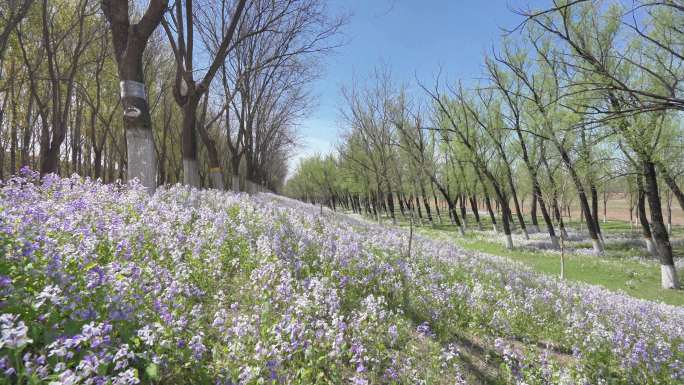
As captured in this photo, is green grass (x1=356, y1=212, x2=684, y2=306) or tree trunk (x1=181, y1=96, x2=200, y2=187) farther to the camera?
green grass (x1=356, y1=212, x2=684, y2=306)

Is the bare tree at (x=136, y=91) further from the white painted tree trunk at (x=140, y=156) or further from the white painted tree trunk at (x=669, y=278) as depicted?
the white painted tree trunk at (x=669, y=278)

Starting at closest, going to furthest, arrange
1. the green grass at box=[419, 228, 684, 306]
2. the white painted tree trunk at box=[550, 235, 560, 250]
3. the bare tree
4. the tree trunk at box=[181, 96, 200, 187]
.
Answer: the bare tree < the tree trunk at box=[181, 96, 200, 187] < the green grass at box=[419, 228, 684, 306] < the white painted tree trunk at box=[550, 235, 560, 250]

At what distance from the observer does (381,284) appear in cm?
602

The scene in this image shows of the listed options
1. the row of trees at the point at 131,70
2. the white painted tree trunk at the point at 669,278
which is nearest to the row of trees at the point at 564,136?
the white painted tree trunk at the point at 669,278

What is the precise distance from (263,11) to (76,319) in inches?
692

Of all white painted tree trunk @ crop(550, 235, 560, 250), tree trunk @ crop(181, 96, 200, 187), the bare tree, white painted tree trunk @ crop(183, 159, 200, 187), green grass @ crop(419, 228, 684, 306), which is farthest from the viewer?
white painted tree trunk @ crop(550, 235, 560, 250)

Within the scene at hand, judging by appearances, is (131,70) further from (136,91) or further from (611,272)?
(611,272)

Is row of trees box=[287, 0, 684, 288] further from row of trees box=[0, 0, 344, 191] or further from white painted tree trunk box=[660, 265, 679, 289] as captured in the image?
row of trees box=[0, 0, 344, 191]

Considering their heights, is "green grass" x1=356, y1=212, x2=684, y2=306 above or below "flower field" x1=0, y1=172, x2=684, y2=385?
below

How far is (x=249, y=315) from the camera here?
414 centimetres

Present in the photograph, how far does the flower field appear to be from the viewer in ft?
8.02

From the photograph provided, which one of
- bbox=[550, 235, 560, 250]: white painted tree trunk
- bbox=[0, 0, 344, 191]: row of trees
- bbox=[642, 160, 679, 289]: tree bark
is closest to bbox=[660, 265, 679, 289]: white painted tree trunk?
bbox=[642, 160, 679, 289]: tree bark

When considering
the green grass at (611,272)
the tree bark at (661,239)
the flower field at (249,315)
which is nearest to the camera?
the flower field at (249,315)

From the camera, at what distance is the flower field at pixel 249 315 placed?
2.44 m
